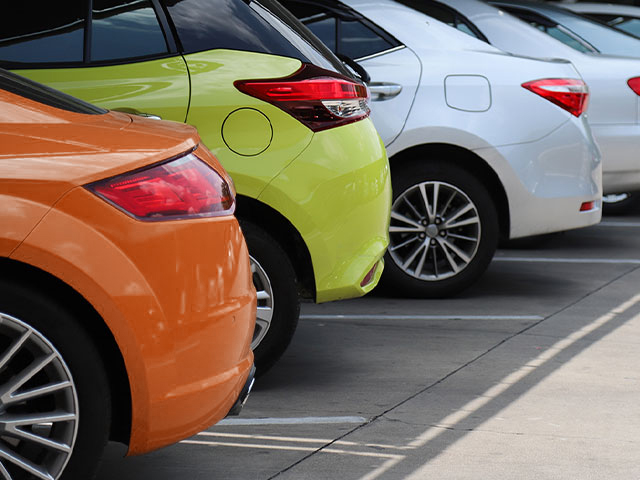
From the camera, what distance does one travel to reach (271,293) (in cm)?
494

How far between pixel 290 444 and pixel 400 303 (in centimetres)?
280

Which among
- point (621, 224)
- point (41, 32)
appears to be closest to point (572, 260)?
point (621, 224)

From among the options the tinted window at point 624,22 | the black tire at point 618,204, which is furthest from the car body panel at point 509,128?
the tinted window at point 624,22

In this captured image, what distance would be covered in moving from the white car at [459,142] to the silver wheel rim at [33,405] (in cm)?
385

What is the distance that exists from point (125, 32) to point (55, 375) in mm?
2016

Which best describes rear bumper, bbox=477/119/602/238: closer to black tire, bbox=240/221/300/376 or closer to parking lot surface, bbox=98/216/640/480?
parking lot surface, bbox=98/216/640/480

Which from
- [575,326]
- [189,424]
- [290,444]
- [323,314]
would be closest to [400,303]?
[323,314]

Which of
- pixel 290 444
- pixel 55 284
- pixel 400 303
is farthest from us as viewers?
pixel 400 303

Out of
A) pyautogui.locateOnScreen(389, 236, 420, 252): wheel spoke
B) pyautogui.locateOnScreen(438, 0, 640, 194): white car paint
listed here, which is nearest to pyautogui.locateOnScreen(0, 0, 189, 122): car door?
pyautogui.locateOnScreen(389, 236, 420, 252): wheel spoke

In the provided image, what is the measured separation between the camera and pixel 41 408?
3.33 meters

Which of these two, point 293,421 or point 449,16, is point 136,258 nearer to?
point 293,421

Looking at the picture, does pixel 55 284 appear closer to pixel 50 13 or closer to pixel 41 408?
pixel 41 408

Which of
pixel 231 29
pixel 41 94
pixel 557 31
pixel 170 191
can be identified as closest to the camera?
pixel 170 191

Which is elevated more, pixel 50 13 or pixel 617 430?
pixel 50 13
